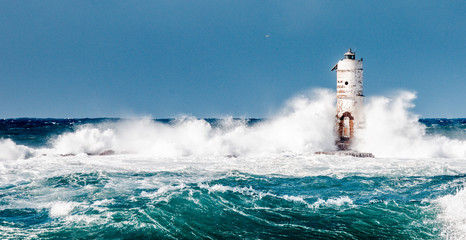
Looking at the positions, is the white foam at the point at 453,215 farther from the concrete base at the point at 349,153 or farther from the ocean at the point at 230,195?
the concrete base at the point at 349,153

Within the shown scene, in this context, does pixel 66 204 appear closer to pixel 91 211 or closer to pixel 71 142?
pixel 91 211

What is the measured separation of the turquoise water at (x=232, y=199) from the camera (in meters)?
7.89

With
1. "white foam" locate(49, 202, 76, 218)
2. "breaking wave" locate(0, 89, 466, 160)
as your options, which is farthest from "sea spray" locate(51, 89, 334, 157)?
"white foam" locate(49, 202, 76, 218)

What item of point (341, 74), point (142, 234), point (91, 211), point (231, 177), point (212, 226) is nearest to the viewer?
point (142, 234)

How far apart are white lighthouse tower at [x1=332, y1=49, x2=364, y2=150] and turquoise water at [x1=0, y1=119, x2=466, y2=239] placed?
12.7ft

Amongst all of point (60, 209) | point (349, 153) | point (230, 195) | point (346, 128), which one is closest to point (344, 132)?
point (346, 128)

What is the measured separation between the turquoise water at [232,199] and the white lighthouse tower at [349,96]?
387 cm

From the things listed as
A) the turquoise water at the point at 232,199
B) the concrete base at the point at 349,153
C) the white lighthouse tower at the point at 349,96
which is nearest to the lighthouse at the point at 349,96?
the white lighthouse tower at the point at 349,96

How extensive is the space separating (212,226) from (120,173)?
6.68 m

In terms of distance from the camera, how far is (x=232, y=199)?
10.2 metres

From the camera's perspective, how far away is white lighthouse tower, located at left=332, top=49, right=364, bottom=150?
2084cm

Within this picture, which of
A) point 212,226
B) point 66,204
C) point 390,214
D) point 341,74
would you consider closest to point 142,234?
point 212,226

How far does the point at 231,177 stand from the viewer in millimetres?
13430

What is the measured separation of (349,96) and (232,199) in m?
12.5
